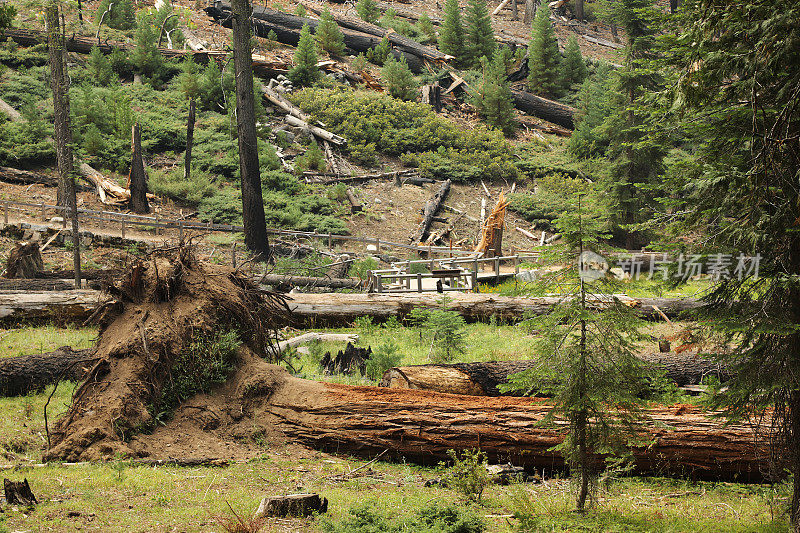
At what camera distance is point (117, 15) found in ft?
122

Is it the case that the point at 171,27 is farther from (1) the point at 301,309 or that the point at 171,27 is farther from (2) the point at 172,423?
(2) the point at 172,423

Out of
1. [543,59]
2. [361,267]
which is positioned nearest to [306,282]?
[361,267]

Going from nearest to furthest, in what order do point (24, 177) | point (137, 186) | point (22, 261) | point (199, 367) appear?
point (199, 367) → point (22, 261) → point (137, 186) → point (24, 177)

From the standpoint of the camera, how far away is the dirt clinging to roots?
26.8 ft

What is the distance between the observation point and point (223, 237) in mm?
22547

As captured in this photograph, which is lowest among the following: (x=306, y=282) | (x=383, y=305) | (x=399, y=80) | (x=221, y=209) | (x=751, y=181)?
(x=383, y=305)

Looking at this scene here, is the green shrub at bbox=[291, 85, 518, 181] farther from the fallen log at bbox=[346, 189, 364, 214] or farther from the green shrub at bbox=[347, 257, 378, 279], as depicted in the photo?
the green shrub at bbox=[347, 257, 378, 279]

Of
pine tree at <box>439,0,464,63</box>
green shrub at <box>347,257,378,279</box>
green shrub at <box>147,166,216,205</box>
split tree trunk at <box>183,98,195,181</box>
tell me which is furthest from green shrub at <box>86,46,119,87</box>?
pine tree at <box>439,0,464,63</box>

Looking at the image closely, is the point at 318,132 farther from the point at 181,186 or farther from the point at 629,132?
the point at 629,132

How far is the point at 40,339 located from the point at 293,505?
365 inches

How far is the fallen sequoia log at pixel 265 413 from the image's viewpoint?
8.00 meters

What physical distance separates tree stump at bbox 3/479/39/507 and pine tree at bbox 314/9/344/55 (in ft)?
117

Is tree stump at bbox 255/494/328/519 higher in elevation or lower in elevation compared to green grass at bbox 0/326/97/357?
lower

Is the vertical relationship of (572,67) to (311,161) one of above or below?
above
